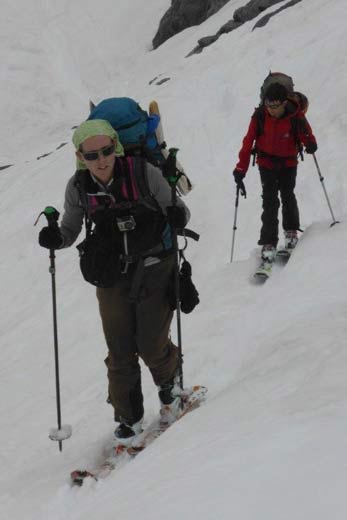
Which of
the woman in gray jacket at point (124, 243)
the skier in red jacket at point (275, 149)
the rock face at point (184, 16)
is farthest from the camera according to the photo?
the rock face at point (184, 16)

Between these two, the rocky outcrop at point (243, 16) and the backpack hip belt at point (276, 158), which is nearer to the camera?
the backpack hip belt at point (276, 158)

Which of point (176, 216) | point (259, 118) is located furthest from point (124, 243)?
point (259, 118)

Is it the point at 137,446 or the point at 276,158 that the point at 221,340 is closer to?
the point at 137,446

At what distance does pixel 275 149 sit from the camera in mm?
6934

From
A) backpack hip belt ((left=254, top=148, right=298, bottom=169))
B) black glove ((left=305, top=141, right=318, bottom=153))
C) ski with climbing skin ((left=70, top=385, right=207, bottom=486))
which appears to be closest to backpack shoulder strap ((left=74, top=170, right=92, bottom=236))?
ski with climbing skin ((left=70, top=385, right=207, bottom=486))

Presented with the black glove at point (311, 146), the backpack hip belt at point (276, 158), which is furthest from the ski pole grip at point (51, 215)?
the black glove at point (311, 146)

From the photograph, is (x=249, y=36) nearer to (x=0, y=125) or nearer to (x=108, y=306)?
(x=0, y=125)

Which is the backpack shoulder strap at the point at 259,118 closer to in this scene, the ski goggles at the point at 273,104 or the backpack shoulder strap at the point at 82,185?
the ski goggles at the point at 273,104

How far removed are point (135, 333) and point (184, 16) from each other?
34250mm

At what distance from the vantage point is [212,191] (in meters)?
11.9

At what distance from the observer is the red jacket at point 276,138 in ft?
22.1

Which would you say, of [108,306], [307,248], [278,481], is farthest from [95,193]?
[307,248]

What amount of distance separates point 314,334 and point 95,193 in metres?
1.96

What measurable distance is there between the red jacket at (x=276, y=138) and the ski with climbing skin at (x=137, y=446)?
328cm
